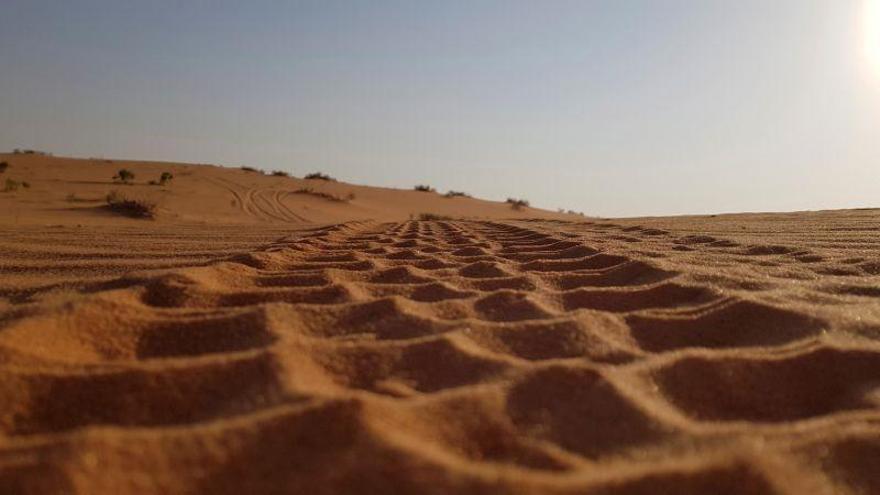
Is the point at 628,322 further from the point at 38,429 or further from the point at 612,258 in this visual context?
the point at 38,429

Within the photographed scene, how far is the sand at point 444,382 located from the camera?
857 millimetres

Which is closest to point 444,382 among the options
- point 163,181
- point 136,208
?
point 136,208

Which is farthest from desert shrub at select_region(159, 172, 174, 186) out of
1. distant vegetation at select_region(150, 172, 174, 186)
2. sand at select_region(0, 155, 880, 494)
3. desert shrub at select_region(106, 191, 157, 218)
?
sand at select_region(0, 155, 880, 494)

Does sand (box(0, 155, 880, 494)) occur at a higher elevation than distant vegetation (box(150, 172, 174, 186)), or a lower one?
lower

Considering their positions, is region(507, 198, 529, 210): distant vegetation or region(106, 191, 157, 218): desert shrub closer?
region(106, 191, 157, 218): desert shrub

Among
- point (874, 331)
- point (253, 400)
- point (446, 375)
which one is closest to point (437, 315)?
point (446, 375)

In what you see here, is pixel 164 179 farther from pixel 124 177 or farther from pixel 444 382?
pixel 444 382

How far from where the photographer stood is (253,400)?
1080 mm

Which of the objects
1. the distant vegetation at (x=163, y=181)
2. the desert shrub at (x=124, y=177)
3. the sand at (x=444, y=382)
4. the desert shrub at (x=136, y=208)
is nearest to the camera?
the sand at (x=444, y=382)

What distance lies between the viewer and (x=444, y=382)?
49.3 inches

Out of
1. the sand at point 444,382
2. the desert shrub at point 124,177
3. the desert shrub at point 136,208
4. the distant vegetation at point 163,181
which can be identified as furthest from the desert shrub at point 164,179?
the sand at point 444,382

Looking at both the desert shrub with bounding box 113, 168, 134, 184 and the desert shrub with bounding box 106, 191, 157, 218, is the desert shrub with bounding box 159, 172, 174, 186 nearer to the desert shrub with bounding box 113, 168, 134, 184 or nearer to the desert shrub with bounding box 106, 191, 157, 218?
the desert shrub with bounding box 113, 168, 134, 184

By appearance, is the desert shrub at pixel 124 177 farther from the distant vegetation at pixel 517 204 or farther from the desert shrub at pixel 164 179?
the distant vegetation at pixel 517 204

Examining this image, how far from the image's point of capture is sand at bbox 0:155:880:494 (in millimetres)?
857
